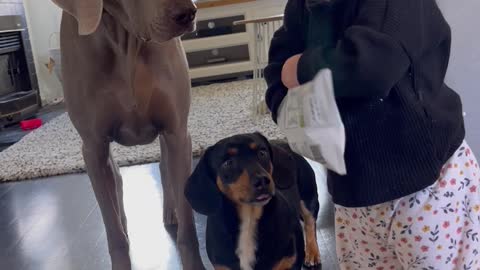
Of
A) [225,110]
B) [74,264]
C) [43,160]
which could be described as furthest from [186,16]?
[225,110]

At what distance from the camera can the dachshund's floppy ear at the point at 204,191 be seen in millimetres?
1250

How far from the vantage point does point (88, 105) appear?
133 centimetres

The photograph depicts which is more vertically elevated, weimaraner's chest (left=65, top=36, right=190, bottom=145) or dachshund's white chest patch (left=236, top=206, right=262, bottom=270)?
weimaraner's chest (left=65, top=36, right=190, bottom=145)

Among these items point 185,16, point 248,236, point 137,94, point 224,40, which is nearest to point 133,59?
point 137,94

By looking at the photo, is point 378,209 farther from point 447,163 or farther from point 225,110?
point 225,110

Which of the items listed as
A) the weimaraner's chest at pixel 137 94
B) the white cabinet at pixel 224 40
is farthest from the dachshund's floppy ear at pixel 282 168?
the white cabinet at pixel 224 40

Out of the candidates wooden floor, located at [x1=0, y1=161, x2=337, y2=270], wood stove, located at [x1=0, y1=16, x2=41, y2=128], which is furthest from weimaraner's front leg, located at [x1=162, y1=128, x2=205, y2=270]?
wood stove, located at [x1=0, y1=16, x2=41, y2=128]

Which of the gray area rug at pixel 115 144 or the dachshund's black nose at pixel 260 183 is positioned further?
the gray area rug at pixel 115 144

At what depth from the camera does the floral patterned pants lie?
906mm

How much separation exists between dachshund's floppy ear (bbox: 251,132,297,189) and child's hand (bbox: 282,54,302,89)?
43 centimetres

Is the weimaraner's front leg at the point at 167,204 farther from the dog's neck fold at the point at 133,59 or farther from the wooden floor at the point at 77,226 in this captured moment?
the dog's neck fold at the point at 133,59

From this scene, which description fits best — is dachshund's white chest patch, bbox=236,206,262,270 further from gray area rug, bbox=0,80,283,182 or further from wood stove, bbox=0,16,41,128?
wood stove, bbox=0,16,41,128

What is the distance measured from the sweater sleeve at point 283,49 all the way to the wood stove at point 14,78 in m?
3.29

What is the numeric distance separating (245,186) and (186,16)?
0.38m
